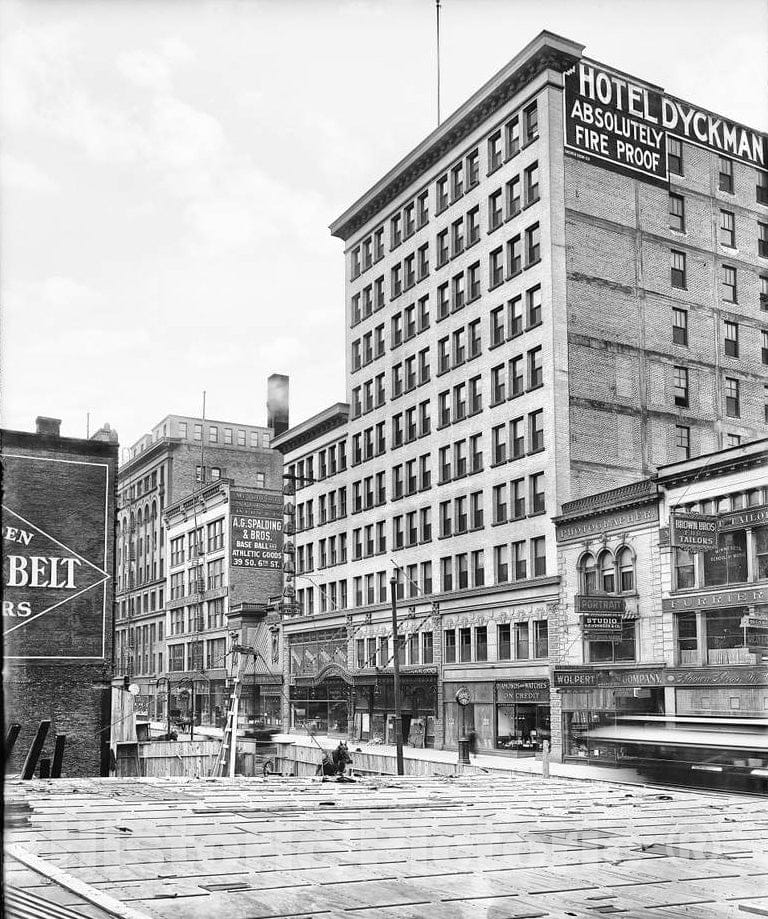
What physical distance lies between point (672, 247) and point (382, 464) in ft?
80.4

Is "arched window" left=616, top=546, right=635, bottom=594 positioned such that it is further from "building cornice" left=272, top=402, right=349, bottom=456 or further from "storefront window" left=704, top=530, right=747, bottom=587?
"building cornice" left=272, top=402, right=349, bottom=456

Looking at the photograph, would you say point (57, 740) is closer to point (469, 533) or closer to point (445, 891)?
point (469, 533)

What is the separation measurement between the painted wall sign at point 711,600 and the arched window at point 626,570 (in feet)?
8.14

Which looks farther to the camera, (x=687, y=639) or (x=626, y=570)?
(x=626, y=570)

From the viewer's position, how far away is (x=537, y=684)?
157ft

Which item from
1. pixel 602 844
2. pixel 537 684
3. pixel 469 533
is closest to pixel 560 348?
pixel 469 533

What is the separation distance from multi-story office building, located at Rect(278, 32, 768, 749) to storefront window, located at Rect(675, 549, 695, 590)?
20.5 ft

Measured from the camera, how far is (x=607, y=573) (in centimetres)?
4459

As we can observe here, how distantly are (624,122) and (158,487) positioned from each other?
466 inches

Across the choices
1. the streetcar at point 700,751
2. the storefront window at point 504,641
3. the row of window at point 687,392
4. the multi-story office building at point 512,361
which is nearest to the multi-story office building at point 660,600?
the streetcar at point 700,751

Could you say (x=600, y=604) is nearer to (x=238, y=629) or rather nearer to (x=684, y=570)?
(x=684, y=570)

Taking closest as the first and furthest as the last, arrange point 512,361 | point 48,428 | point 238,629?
1. point 48,428
2. point 512,361
3. point 238,629

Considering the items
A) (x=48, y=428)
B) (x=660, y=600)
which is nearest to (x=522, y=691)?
(x=660, y=600)

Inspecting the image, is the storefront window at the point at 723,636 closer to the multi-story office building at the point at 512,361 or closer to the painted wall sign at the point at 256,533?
the multi-story office building at the point at 512,361
